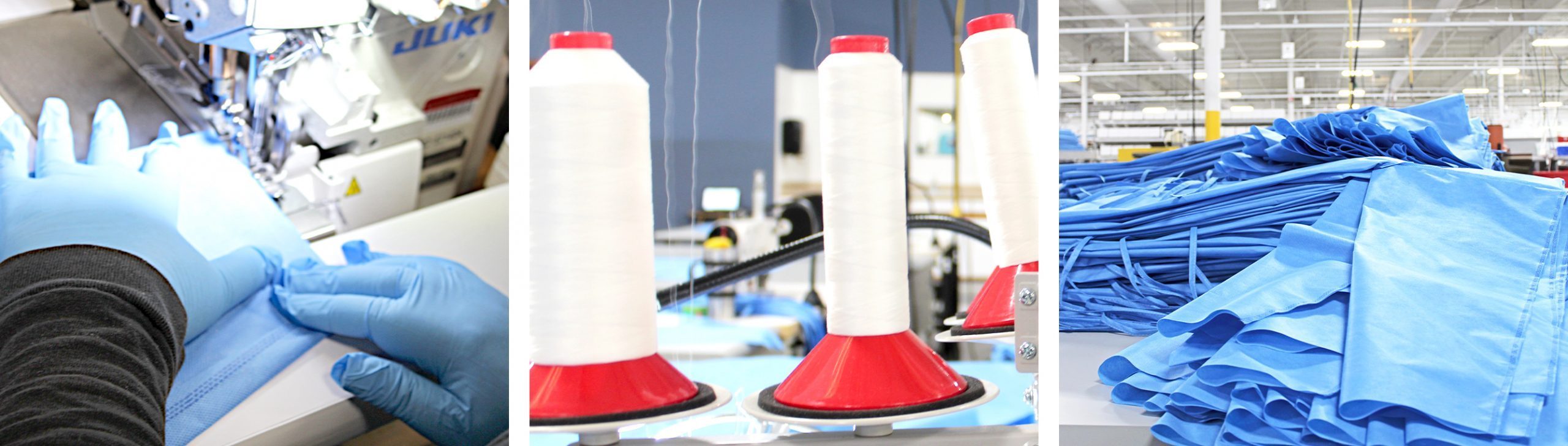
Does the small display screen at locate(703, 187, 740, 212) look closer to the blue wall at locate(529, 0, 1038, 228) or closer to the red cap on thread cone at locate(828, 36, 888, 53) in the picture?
the blue wall at locate(529, 0, 1038, 228)

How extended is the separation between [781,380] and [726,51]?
393mm

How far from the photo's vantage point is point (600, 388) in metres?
0.83

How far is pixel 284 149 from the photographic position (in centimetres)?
135

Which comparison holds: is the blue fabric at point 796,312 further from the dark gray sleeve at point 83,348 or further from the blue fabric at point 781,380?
the dark gray sleeve at point 83,348

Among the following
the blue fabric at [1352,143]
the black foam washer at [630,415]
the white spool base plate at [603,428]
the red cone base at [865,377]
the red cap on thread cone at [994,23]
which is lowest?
the white spool base plate at [603,428]

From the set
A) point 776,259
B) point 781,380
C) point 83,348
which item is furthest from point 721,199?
point 83,348

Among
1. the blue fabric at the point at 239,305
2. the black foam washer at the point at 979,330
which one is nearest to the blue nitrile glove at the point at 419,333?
the blue fabric at the point at 239,305

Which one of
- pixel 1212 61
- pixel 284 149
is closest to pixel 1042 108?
pixel 284 149

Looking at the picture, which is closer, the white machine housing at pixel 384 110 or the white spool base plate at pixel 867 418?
the white spool base plate at pixel 867 418

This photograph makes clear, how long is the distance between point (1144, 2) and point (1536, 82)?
7.14 metres

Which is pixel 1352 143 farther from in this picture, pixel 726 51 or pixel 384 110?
pixel 384 110

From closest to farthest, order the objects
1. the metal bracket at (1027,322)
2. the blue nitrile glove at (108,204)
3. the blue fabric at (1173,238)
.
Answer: the metal bracket at (1027,322)
the blue nitrile glove at (108,204)
the blue fabric at (1173,238)

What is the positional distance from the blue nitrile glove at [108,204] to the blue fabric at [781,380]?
77 centimetres

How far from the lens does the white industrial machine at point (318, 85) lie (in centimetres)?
125
